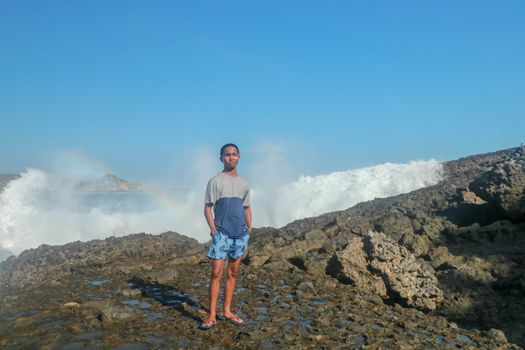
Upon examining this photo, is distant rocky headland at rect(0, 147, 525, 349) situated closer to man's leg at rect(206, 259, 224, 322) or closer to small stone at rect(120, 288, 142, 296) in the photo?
small stone at rect(120, 288, 142, 296)

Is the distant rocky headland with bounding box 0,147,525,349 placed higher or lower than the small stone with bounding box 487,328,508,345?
higher

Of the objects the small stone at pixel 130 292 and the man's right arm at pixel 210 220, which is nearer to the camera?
the man's right arm at pixel 210 220

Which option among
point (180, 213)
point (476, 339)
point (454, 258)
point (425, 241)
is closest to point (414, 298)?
point (476, 339)

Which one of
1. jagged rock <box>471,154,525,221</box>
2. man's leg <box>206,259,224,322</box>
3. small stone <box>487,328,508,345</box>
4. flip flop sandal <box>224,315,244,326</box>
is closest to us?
small stone <box>487,328,508,345</box>

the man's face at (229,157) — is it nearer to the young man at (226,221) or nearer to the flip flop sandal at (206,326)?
the young man at (226,221)

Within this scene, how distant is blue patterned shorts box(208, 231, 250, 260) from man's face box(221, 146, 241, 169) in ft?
2.75

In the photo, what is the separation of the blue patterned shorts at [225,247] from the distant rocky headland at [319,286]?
86 centimetres

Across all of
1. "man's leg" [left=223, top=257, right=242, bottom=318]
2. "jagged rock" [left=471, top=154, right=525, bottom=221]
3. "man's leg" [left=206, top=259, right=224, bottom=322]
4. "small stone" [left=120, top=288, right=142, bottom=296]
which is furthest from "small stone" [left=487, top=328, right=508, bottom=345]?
"jagged rock" [left=471, top=154, right=525, bottom=221]

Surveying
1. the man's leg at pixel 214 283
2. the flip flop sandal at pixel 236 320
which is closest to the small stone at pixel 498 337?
the flip flop sandal at pixel 236 320

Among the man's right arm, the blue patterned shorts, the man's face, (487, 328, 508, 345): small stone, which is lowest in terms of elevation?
(487, 328, 508, 345): small stone

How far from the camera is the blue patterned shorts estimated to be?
15.1ft

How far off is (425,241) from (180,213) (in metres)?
23.4

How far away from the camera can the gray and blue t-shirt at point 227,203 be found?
15.3 ft

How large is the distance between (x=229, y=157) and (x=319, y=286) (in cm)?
322
